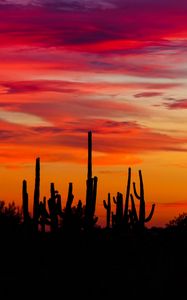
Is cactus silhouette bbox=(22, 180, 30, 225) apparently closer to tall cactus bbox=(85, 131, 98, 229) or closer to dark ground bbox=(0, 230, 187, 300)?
dark ground bbox=(0, 230, 187, 300)

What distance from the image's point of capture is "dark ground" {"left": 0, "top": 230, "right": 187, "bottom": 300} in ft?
69.3

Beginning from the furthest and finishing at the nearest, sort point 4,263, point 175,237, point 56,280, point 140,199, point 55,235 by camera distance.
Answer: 1. point 175,237
2. point 140,199
3. point 55,235
4. point 4,263
5. point 56,280

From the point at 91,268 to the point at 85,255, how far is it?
2.61m

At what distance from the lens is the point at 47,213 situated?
33.4m

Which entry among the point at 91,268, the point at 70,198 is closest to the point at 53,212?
the point at 70,198

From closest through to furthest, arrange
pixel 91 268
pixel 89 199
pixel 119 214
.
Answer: pixel 91 268
pixel 89 199
pixel 119 214

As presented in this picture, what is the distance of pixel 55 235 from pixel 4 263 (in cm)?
373

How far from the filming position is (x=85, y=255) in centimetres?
3034

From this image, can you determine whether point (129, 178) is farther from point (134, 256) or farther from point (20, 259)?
point (20, 259)

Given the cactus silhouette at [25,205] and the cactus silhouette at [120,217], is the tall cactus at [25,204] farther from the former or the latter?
the cactus silhouette at [120,217]

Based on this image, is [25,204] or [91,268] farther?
[25,204]

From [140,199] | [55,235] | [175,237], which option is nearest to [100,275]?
[55,235]

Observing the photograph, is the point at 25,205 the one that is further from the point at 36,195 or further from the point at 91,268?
the point at 91,268

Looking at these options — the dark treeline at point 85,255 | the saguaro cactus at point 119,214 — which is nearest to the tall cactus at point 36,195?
the dark treeline at point 85,255
